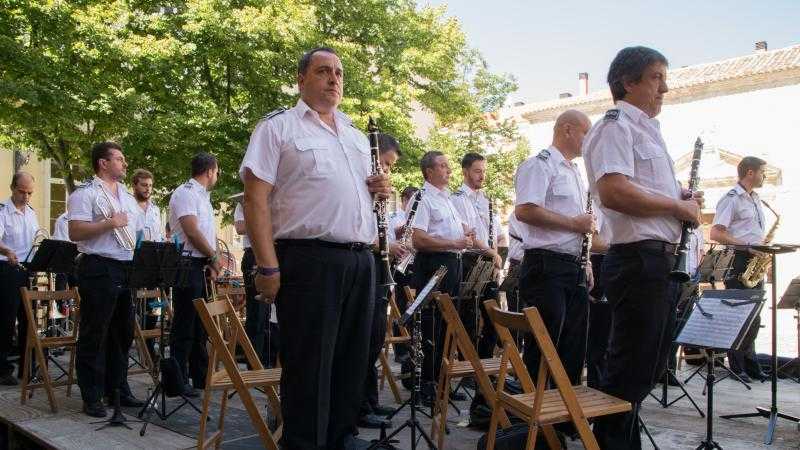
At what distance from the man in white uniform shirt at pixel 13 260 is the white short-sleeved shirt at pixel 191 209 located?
7.45ft

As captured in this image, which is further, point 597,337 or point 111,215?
point 111,215

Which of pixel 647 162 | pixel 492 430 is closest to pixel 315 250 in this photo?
pixel 492 430

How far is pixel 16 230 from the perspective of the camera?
8188mm

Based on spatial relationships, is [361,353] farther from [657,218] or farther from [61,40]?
[61,40]

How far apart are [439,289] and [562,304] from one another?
2.10 meters

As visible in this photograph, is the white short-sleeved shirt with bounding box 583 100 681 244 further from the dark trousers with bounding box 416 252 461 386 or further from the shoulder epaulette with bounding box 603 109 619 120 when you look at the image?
the dark trousers with bounding box 416 252 461 386

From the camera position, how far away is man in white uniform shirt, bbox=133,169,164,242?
6389 millimetres

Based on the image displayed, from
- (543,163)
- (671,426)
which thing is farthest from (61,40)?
(671,426)

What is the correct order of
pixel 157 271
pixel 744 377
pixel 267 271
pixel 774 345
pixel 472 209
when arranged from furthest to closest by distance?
pixel 744 377 < pixel 472 209 < pixel 157 271 < pixel 774 345 < pixel 267 271

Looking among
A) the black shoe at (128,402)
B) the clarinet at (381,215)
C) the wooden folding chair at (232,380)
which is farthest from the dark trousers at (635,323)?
the black shoe at (128,402)

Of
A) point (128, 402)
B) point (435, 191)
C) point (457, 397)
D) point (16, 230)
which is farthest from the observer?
point (16, 230)

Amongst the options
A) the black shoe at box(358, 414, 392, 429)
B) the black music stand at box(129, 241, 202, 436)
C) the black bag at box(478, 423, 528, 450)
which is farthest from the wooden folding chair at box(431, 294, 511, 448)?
the black music stand at box(129, 241, 202, 436)

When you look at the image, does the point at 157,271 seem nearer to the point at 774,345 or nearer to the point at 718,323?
the point at 718,323

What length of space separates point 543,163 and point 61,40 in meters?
12.4
